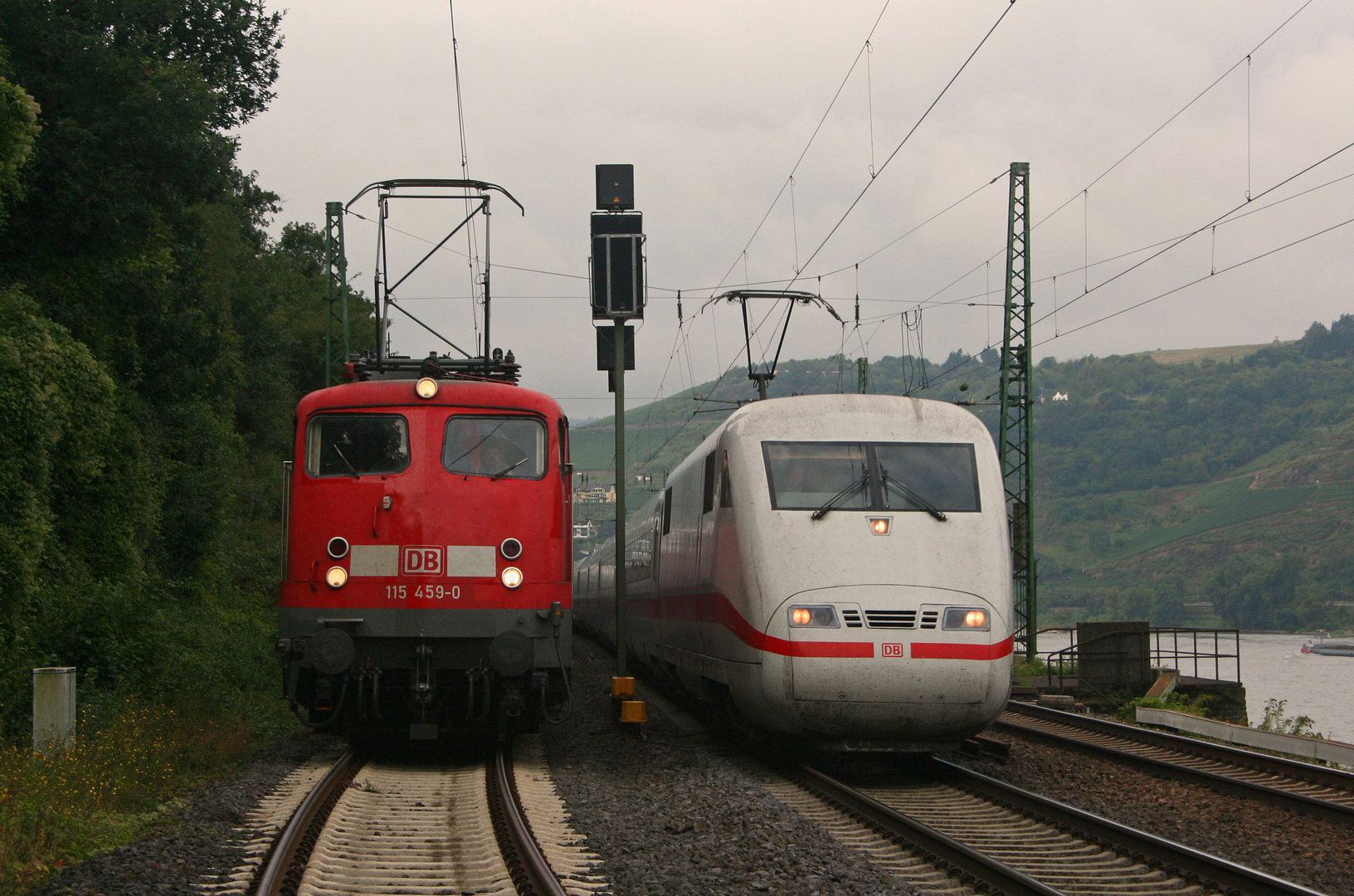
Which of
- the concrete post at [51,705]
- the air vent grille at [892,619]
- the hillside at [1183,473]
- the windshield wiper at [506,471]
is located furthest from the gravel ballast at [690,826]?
the hillside at [1183,473]

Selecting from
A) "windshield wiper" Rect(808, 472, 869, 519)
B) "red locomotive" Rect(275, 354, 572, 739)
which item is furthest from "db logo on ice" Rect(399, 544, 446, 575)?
"windshield wiper" Rect(808, 472, 869, 519)

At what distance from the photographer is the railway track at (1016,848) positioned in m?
6.49

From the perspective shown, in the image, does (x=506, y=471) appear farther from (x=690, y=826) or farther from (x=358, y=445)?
(x=690, y=826)

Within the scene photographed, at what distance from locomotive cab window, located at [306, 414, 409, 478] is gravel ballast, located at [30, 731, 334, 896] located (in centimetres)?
277

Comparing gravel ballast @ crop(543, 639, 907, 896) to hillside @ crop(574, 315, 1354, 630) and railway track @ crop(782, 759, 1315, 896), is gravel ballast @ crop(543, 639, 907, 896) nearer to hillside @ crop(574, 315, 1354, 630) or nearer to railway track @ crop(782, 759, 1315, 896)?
railway track @ crop(782, 759, 1315, 896)

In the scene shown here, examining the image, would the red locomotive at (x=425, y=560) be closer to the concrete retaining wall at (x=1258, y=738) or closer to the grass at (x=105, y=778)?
the grass at (x=105, y=778)

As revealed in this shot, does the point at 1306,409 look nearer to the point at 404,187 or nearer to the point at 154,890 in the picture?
the point at 404,187

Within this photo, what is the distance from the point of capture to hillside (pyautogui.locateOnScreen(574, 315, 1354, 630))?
71.9m

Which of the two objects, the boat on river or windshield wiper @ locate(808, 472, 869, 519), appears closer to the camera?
windshield wiper @ locate(808, 472, 869, 519)

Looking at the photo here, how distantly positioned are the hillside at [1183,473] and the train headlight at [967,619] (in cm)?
5748

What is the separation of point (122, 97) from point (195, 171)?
5.24 ft

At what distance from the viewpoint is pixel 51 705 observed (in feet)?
32.7

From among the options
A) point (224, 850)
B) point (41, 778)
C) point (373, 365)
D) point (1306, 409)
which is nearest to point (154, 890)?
point (224, 850)

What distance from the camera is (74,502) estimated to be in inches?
789
